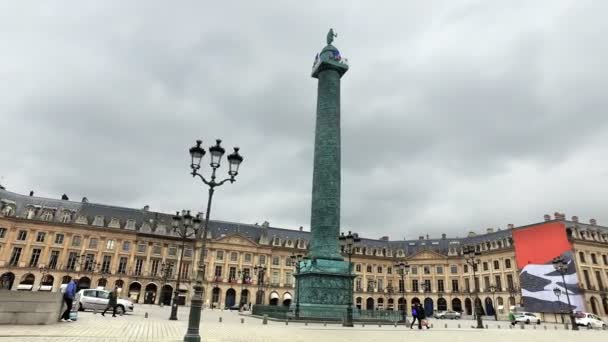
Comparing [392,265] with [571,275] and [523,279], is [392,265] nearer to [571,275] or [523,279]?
[523,279]

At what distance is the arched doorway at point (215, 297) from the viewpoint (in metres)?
60.5

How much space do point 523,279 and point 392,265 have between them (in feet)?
88.0

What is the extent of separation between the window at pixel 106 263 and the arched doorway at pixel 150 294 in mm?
6467

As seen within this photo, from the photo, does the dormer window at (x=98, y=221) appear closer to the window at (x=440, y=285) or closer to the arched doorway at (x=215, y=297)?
the arched doorway at (x=215, y=297)

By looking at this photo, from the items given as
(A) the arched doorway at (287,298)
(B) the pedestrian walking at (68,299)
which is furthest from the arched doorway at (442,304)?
(B) the pedestrian walking at (68,299)

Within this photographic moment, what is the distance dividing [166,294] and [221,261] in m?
9.75

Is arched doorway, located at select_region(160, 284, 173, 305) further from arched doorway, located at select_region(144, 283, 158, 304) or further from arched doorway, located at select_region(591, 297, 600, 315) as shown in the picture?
arched doorway, located at select_region(591, 297, 600, 315)

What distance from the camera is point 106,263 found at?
58.0 meters

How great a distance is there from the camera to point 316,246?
84.6ft

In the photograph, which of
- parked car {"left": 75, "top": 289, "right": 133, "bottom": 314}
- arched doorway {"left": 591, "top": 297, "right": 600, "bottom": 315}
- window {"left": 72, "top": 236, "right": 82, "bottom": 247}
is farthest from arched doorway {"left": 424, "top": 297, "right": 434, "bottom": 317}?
parked car {"left": 75, "top": 289, "right": 133, "bottom": 314}

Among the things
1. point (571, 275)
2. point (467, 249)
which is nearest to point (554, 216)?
point (571, 275)

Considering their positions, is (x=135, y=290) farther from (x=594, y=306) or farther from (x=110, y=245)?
(x=594, y=306)

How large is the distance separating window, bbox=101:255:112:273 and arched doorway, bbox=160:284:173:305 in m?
8.59

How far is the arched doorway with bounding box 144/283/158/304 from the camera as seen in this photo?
5819cm
